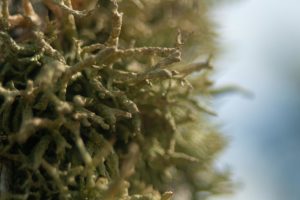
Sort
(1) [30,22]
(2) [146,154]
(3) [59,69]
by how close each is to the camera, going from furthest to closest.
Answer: (2) [146,154]
(1) [30,22]
(3) [59,69]

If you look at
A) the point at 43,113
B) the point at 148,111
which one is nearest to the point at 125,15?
the point at 148,111

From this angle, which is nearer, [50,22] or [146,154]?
[50,22]

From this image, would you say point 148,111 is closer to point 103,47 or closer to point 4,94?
point 103,47

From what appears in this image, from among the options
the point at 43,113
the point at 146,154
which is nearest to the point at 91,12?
the point at 43,113

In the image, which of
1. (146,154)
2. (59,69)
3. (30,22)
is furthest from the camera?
(146,154)

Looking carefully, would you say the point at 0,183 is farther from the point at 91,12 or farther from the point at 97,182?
the point at 91,12

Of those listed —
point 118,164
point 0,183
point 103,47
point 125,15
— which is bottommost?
point 0,183

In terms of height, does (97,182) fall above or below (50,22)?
below
